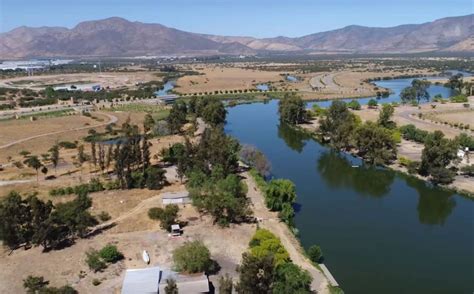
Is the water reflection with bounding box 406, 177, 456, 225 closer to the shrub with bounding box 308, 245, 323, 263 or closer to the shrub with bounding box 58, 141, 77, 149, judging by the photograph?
the shrub with bounding box 308, 245, 323, 263

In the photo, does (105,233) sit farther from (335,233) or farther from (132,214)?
(335,233)

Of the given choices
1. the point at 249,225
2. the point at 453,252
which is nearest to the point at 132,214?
the point at 249,225

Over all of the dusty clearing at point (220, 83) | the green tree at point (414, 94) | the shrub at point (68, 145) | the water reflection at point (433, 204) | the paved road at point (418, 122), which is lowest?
the water reflection at point (433, 204)

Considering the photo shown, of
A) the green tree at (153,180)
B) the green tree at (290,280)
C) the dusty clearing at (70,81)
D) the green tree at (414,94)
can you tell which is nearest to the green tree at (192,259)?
the green tree at (290,280)

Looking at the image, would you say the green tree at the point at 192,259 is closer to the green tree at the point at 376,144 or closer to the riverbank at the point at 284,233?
the riverbank at the point at 284,233

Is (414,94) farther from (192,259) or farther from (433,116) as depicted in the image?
(192,259)

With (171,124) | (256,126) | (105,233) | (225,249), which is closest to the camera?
(225,249)

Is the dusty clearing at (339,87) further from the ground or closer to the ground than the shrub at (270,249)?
further from the ground
